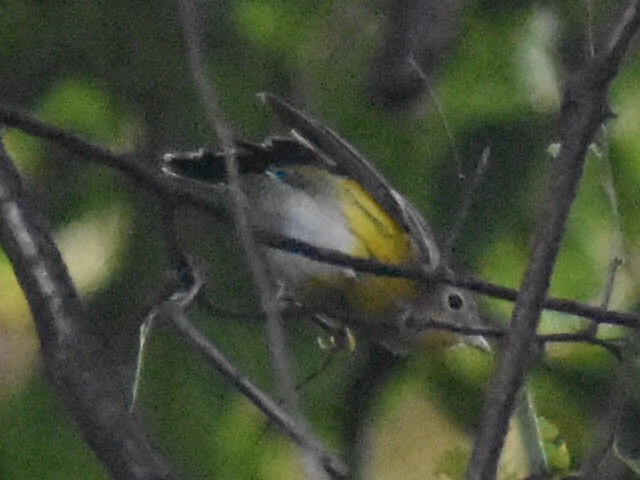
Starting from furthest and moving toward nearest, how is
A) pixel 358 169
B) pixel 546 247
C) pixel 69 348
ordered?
1. pixel 358 169
2. pixel 69 348
3. pixel 546 247

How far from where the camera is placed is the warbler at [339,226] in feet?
2.68

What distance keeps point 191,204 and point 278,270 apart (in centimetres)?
27

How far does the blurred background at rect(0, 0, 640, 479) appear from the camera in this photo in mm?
838

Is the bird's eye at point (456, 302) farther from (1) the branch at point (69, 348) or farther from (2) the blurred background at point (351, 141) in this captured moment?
(1) the branch at point (69, 348)

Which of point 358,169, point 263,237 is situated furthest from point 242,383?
point 358,169

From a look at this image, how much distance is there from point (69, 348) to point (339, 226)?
1.07 ft

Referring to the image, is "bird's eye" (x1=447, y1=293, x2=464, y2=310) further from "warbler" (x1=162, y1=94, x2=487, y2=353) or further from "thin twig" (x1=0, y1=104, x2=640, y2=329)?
"thin twig" (x1=0, y1=104, x2=640, y2=329)

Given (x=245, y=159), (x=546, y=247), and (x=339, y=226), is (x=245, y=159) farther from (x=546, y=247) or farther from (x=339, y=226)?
(x=546, y=247)

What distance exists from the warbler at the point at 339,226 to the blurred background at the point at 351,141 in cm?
3

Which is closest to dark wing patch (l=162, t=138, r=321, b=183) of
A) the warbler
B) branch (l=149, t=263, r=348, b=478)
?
the warbler

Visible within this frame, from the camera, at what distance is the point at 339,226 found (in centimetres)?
90

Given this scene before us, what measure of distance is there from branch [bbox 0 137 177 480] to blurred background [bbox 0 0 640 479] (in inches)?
6.3

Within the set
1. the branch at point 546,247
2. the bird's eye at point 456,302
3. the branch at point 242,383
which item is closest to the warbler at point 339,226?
the bird's eye at point 456,302

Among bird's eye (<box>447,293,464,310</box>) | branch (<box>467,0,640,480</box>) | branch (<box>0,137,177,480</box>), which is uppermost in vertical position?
branch (<box>467,0,640,480</box>)
